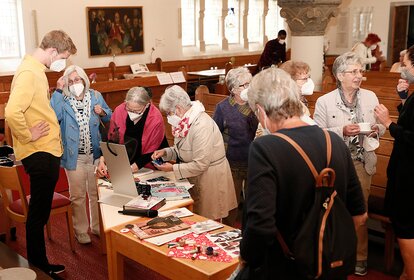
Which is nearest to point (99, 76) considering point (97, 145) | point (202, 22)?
point (202, 22)

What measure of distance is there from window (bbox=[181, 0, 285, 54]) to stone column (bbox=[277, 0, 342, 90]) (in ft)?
17.0

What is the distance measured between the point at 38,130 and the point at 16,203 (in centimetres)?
112

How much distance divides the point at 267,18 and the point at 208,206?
13.0 meters

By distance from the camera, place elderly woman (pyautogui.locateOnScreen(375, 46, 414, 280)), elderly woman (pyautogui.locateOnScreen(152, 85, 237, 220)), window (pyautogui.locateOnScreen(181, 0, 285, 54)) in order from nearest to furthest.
Answer: 1. elderly woman (pyautogui.locateOnScreen(375, 46, 414, 280))
2. elderly woman (pyautogui.locateOnScreen(152, 85, 237, 220))
3. window (pyautogui.locateOnScreen(181, 0, 285, 54))

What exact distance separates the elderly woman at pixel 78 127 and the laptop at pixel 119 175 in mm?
896

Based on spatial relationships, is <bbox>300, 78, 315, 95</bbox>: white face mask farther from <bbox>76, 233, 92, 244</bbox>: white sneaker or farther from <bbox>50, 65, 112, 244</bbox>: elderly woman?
<bbox>76, 233, 92, 244</bbox>: white sneaker

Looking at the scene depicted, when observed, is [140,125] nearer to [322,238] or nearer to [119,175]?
[119,175]

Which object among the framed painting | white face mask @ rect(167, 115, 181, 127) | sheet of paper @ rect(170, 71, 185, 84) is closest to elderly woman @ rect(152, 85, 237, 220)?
white face mask @ rect(167, 115, 181, 127)

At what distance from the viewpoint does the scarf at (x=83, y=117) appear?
14.5 ft

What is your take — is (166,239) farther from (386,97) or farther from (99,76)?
(99,76)

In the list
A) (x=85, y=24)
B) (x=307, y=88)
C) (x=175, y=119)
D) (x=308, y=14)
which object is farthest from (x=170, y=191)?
(x=85, y=24)

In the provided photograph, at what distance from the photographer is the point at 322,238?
6.26ft

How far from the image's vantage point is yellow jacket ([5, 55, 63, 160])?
139 inches

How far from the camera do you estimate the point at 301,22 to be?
27.5 ft
